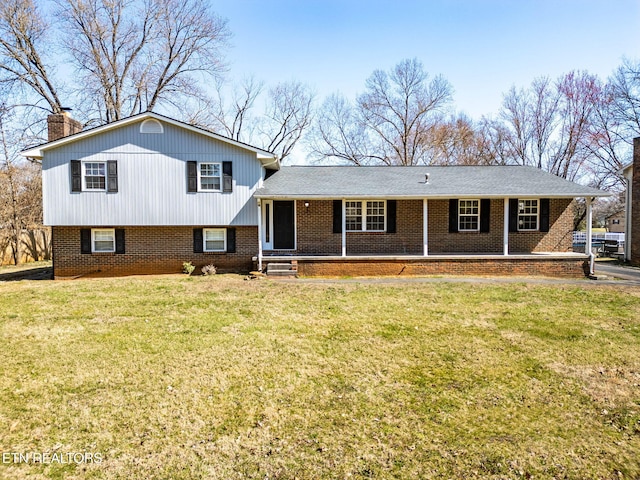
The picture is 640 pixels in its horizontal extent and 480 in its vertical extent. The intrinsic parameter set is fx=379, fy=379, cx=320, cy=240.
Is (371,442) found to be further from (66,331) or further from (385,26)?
(385,26)

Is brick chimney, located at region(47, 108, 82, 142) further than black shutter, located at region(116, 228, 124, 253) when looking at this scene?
Yes

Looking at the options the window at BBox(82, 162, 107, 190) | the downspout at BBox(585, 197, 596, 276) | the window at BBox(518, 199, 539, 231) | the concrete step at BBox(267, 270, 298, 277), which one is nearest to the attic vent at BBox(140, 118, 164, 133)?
the window at BBox(82, 162, 107, 190)

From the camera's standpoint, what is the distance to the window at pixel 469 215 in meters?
15.1

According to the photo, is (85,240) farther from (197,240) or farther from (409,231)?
(409,231)

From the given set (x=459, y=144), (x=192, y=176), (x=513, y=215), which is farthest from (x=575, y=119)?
(x=192, y=176)

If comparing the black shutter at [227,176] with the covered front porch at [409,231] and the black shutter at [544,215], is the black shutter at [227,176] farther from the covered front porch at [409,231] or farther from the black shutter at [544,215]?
the black shutter at [544,215]

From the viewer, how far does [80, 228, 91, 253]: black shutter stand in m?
14.3

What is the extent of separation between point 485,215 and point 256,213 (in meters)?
9.00

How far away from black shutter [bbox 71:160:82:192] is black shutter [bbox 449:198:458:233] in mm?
13987

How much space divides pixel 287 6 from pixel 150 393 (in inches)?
505

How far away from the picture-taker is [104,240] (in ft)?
47.7

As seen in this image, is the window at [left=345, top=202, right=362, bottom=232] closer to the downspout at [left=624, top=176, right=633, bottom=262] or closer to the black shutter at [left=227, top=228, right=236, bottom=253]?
the black shutter at [left=227, top=228, right=236, bottom=253]

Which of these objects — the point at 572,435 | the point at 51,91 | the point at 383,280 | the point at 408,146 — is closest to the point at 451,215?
the point at 383,280

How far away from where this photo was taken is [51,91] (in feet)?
79.2
